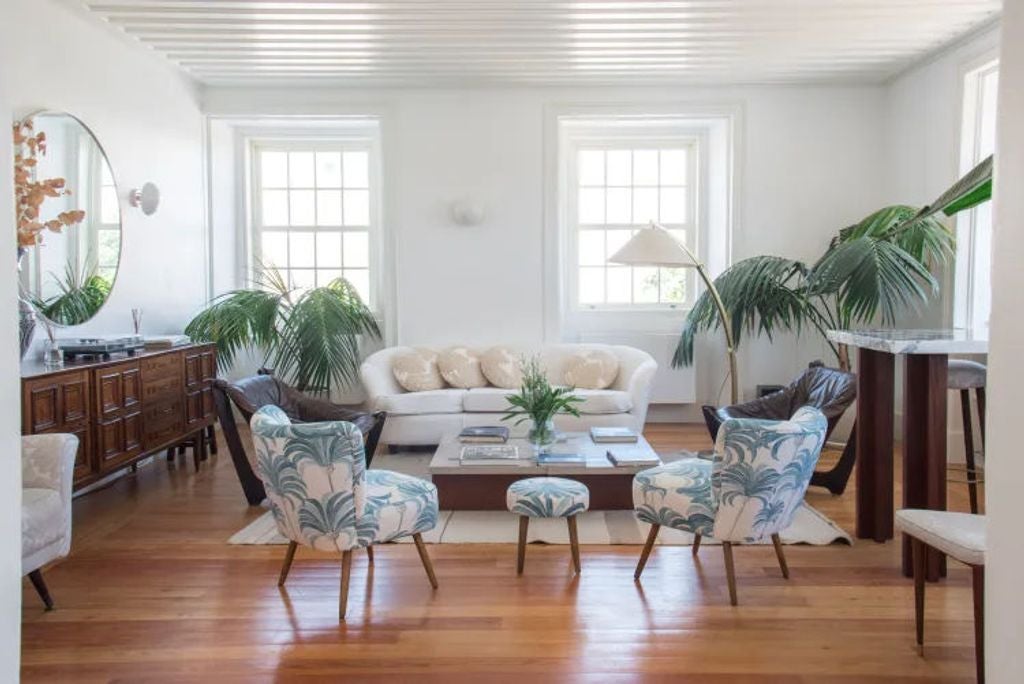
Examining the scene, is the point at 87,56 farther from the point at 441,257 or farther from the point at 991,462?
the point at 991,462

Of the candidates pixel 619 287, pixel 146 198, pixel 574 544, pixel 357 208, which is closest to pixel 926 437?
pixel 574 544

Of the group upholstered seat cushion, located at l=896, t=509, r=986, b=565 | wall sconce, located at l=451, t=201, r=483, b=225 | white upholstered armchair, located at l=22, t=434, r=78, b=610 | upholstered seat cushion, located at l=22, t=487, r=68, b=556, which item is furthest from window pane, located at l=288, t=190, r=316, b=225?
upholstered seat cushion, located at l=896, t=509, r=986, b=565

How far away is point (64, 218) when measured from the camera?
4207 millimetres

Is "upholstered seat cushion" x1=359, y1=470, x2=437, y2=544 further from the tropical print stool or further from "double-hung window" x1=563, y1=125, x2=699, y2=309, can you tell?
"double-hung window" x1=563, y1=125, x2=699, y2=309

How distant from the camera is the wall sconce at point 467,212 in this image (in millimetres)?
6203

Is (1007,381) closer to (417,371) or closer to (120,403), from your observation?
(120,403)

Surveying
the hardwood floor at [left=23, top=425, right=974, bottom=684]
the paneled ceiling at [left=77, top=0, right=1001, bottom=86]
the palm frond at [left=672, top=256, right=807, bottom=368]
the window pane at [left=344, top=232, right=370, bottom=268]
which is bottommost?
the hardwood floor at [left=23, top=425, right=974, bottom=684]

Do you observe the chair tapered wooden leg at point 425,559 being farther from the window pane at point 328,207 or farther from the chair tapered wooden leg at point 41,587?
the window pane at point 328,207

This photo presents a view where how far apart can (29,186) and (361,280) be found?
3.20 m

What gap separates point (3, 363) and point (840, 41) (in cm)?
545

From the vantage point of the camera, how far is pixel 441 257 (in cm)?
632

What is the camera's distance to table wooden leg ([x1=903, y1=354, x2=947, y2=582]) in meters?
2.92

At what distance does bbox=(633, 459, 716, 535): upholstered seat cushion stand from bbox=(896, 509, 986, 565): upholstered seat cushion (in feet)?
2.20

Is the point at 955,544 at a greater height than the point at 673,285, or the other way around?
the point at 673,285
